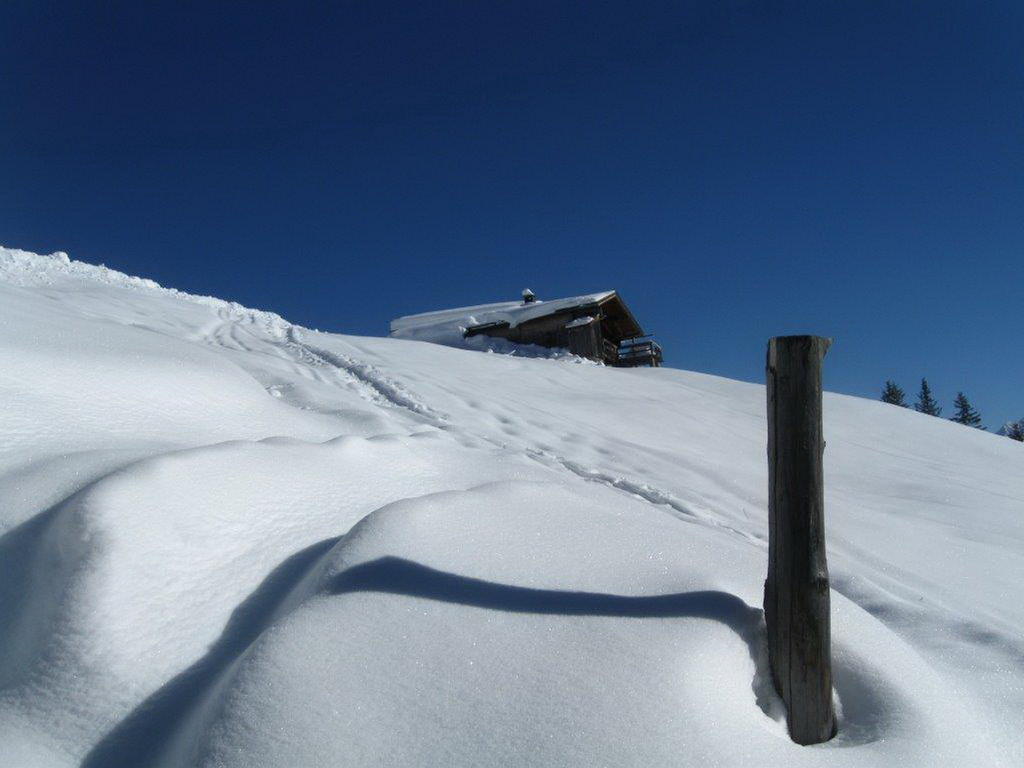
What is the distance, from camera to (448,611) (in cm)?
208

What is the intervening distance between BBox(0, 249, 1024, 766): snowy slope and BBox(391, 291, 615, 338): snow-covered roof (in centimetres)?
1599

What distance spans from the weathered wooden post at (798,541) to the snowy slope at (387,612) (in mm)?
115

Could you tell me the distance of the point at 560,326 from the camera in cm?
2014

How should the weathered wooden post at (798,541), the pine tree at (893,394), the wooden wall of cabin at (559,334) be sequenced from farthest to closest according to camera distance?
the pine tree at (893,394) < the wooden wall of cabin at (559,334) < the weathered wooden post at (798,541)

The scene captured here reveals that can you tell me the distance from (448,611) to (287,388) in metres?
5.90

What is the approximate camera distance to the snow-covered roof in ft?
67.1

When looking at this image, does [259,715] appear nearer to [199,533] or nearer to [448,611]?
[448,611]

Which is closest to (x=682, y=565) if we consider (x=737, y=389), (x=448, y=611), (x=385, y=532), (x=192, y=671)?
(x=448, y=611)

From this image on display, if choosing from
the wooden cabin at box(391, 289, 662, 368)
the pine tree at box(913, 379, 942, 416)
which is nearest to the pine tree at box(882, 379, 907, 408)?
the pine tree at box(913, 379, 942, 416)

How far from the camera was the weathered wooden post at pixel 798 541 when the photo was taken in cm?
202

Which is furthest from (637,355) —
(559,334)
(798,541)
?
(798,541)

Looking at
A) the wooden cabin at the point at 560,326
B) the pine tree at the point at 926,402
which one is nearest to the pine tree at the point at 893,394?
the pine tree at the point at 926,402

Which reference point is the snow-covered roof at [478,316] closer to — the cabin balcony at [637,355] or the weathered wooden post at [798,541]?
the cabin balcony at [637,355]

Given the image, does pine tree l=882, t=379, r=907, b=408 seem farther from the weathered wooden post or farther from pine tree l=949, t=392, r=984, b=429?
the weathered wooden post
